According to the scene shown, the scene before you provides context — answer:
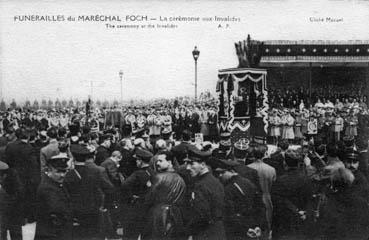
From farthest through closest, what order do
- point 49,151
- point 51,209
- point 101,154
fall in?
point 49,151 < point 101,154 < point 51,209

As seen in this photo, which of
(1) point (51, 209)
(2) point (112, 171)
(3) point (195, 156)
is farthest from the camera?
(2) point (112, 171)

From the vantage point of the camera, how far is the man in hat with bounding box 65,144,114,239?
13.1ft

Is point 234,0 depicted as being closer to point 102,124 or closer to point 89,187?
point 102,124

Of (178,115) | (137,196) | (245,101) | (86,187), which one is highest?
(245,101)

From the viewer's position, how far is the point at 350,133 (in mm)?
5629

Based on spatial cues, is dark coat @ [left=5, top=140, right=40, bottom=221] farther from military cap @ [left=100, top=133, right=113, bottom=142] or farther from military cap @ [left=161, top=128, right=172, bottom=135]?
military cap @ [left=161, top=128, right=172, bottom=135]

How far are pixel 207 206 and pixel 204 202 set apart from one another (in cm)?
5

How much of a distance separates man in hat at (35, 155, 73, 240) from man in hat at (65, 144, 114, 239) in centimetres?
20

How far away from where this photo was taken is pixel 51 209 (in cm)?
363

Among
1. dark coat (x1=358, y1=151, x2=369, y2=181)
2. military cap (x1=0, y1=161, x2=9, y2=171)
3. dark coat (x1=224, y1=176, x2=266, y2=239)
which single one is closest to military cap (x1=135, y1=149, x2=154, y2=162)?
dark coat (x1=224, y1=176, x2=266, y2=239)

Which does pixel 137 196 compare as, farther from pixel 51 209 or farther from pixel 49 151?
pixel 49 151

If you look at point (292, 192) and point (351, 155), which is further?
point (351, 155)

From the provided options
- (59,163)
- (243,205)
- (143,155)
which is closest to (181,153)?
(143,155)

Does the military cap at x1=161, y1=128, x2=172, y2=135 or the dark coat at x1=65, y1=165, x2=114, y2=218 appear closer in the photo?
the dark coat at x1=65, y1=165, x2=114, y2=218
